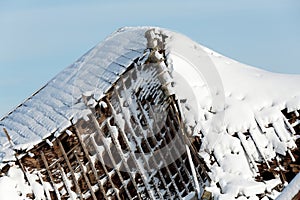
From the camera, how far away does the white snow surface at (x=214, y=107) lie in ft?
19.6

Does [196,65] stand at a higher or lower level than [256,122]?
higher

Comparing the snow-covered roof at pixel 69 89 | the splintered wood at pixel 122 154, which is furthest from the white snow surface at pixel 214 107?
the splintered wood at pixel 122 154

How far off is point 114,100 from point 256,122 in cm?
127

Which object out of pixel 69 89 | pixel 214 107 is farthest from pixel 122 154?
pixel 69 89

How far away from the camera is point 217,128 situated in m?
6.09

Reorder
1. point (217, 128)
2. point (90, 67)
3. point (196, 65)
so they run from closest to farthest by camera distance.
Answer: point (217, 128) → point (196, 65) → point (90, 67)

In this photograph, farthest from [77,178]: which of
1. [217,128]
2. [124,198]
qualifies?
[217,128]

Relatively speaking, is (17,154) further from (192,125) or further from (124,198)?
(192,125)

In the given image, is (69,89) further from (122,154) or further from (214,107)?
(214,107)

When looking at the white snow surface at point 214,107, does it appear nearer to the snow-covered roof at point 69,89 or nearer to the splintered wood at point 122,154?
the snow-covered roof at point 69,89

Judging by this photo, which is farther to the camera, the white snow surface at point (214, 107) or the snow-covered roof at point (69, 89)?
the snow-covered roof at point (69, 89)

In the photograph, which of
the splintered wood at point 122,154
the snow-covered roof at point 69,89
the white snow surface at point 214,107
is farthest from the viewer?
the snow-covered roof at point 69,89

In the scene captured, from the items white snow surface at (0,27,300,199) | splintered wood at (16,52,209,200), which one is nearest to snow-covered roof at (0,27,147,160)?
white snow surface at (0,27,300,199)

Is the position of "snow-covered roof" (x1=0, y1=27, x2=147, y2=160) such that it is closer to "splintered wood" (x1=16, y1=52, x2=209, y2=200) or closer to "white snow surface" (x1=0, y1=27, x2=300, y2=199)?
"white snow surface" (x1=0, y1=27, x2=300, y2=199)
